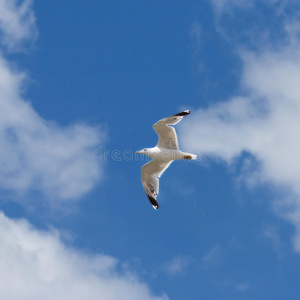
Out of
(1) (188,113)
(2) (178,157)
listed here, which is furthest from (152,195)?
(1) (188,113)

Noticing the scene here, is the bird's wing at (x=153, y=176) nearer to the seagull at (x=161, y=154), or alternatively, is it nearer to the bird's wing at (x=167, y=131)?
the seagull at (x=161, y=154)

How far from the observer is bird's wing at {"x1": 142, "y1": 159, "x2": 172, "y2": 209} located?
20.7 m

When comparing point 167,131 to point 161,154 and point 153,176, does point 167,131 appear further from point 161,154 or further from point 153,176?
point 153,176

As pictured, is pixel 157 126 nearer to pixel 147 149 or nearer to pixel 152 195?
pixel 147 149

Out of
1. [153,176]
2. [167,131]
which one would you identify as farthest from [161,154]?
[153,176]

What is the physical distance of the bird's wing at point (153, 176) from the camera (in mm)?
20656

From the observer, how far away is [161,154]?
65.6 feet

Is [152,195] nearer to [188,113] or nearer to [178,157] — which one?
[178,157]

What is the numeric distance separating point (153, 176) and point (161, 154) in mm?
1431

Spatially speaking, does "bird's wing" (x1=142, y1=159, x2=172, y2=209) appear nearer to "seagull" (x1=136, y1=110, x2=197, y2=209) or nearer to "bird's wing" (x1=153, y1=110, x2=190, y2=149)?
"seagull" (x1=136, y1=110, x2=197, y2=209)

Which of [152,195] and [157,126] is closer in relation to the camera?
[157,126]

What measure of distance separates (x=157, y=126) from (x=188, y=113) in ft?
4.24

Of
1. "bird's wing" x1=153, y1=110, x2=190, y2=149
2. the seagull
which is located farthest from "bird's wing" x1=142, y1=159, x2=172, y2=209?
"bird's wing" x1=153, y1=110, x2=190, y2=149

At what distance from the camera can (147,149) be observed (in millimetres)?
20047
